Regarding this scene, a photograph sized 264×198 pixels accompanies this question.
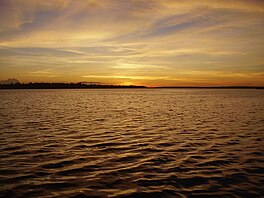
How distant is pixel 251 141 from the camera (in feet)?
67.7

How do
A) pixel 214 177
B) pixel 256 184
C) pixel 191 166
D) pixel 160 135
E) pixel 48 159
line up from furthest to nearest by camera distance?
1. pixel 160 135
2. pixel 48 159
3. pixel 191 166
4. pixel 214 177
5. pixel 256 184

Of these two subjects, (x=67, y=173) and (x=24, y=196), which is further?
(x=67, y=173)

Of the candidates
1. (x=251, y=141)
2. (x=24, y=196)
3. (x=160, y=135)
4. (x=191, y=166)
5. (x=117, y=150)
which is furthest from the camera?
→ (x=160, y=135)

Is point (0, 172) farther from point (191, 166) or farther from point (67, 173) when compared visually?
point (191, 166)

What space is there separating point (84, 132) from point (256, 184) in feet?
Result: 53.5

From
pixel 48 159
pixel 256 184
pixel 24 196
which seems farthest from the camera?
pixel 48 159

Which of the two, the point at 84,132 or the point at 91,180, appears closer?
the point at 91,180

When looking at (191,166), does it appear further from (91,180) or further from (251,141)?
(251,141)

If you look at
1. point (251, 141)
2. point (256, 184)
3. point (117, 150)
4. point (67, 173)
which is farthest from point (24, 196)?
point (251, 141)

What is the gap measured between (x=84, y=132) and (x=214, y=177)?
14.7 m

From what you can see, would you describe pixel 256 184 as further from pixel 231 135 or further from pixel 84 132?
pixel 84 132

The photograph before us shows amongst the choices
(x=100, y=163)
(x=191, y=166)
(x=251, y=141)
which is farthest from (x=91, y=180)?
(x=251, y=141)

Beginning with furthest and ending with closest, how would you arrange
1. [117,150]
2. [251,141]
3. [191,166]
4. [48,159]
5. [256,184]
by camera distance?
[251,141] → [117,150] → [48,159] → [191,166] → [256,184]

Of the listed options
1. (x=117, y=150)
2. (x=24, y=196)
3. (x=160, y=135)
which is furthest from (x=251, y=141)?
(x=24, y=196)
